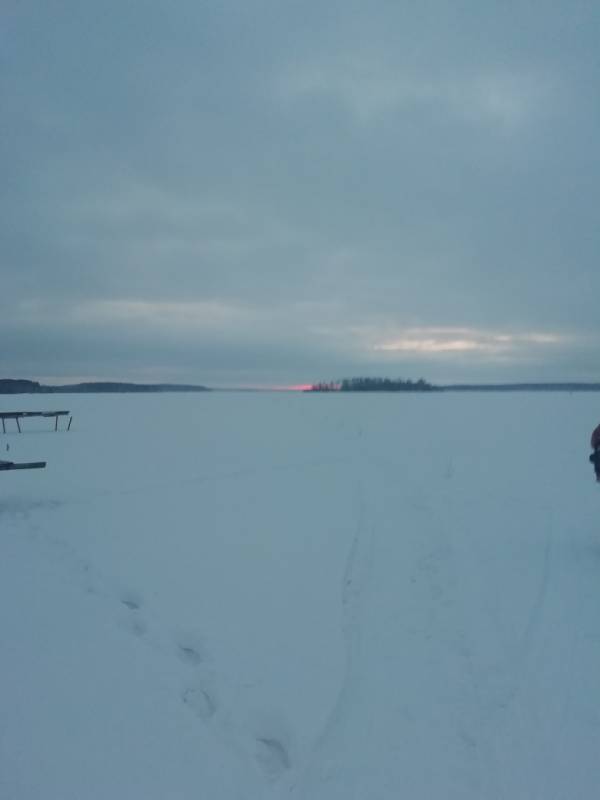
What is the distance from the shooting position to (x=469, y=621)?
5715mm

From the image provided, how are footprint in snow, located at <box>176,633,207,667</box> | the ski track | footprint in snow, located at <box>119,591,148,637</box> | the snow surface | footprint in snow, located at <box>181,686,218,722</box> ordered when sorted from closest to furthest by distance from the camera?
the snow surface, the ski track, footprint in snow, located at <box>181,686,218,722</box>, footprint in snow, located at <box>176,633,207,667</box>, footprint in snow, located at <box>119,591,148,637</box>

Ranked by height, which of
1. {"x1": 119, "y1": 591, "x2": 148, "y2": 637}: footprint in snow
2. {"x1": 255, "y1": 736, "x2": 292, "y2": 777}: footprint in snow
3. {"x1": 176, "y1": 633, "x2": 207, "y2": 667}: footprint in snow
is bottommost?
{"x1": 255, "y1": 736, "x2": 292, "y2": 777}: footprint in snow

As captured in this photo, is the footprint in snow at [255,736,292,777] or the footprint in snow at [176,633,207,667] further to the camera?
the footprint in snow at [176,633,207,667]

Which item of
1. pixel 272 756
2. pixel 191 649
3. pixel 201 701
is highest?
pixel 191 649

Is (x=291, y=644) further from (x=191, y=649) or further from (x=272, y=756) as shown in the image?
(x=272, y=756)

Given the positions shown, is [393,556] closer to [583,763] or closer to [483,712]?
[483,712]

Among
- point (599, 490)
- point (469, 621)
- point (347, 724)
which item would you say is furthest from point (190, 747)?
point (599, 490)

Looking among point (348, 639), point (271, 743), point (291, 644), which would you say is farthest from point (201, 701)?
point (348, 639)

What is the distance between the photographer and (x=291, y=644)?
5391 mm

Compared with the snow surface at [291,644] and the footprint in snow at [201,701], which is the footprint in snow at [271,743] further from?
the footprint in snow at [201,701]

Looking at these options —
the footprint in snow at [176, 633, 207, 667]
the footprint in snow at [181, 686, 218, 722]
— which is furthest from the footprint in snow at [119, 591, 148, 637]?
the footprint in snow at [181, 686, 218, 722]

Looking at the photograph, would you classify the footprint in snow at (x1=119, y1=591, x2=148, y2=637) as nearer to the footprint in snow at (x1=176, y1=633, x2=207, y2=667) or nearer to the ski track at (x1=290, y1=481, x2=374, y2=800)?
the footprint in snow at (x1=176, y1=633, x2=207, y2=667)

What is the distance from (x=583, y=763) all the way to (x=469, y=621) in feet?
6.16

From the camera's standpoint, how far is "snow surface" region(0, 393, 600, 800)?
379 cm
